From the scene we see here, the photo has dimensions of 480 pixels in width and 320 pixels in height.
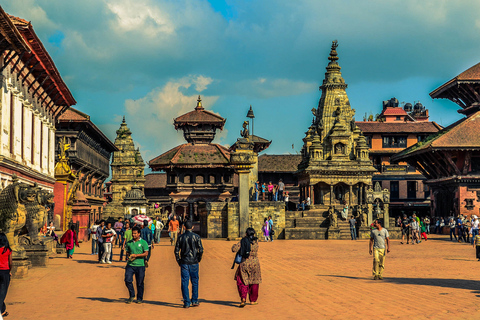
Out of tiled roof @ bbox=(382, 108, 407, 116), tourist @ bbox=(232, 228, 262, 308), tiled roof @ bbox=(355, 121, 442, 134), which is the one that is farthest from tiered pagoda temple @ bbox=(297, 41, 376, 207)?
tourist @ bbox=(232, 228, 262, 308)

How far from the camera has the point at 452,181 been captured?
46719mm

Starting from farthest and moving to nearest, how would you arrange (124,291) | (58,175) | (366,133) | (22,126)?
(366,133), (58,175), (22,126), (124,291)

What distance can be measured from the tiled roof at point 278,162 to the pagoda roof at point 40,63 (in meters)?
37.2

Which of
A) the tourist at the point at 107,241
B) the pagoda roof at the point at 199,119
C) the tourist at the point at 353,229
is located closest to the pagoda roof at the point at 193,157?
the pagoda roof at the point at 199,119

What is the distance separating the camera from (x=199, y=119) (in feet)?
214

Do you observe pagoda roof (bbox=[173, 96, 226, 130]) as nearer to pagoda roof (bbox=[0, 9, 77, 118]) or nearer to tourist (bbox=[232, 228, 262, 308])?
pagoda roof (bbox=[0, 9, 77, 118])

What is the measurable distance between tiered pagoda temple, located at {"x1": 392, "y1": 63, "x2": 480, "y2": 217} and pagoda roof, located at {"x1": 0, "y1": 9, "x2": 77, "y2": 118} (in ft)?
81.9

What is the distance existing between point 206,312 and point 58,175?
2241 cm

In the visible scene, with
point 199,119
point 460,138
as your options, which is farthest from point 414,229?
point 199,119

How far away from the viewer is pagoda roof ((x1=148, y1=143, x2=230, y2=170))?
6053cm

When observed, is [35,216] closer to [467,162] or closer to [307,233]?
[307,233]

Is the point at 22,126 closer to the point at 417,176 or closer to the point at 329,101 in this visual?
the point at 329,101

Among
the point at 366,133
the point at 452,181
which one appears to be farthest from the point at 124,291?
the point at 366,133

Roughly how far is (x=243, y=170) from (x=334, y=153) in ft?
72.9
